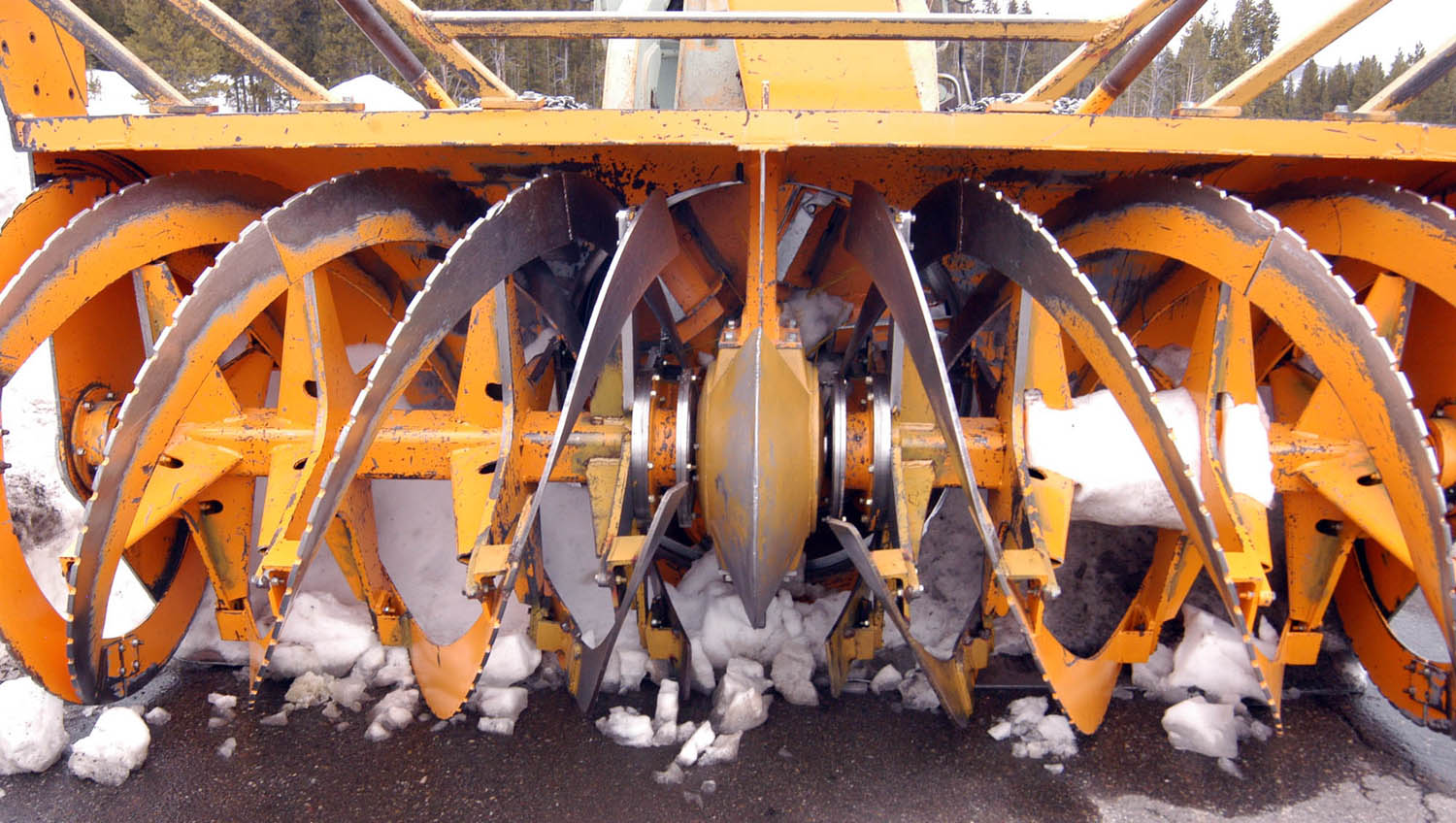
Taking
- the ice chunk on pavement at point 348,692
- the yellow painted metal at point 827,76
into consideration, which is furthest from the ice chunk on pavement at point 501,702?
the yellow painted metal at point 827,76

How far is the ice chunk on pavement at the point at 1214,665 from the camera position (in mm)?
2338

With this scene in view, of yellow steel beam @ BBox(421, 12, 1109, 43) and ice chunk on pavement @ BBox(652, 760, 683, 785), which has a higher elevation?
yellow steel beam @ BBox(421, 12, 1109, 43)

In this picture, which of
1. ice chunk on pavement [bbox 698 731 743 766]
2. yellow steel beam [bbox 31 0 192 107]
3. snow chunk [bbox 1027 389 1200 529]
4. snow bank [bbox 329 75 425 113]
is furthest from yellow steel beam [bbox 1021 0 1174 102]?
snow bank [bbox 329 75 425 113]

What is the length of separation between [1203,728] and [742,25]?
1945mm

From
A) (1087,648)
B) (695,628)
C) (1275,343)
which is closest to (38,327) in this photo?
(695,628)

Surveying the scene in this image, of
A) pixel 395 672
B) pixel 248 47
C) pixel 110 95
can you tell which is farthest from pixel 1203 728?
pixel 110 95

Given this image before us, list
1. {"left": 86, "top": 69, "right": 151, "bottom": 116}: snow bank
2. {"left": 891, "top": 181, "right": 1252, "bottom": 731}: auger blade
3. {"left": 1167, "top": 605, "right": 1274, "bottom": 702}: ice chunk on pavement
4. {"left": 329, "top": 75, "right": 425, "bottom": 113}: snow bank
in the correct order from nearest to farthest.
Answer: {"left": 891, "top": 181, "right": 1252, "bottom": 731}: auger blade < {"left": 1167, "top": 605, "right": 1274, "bottom": 702}: ice chunk on pavement < {"left": 329, "top": 75, "right": 425, "bottom": 113}: snow bank < {"left": 86, "top": 69, "right": 151, "bottom": 116}: snow bank

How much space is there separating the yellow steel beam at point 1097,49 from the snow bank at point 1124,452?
79 cm

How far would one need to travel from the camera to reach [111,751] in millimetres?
2035

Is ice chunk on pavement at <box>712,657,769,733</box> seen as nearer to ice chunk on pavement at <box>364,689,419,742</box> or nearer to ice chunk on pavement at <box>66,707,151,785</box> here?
ice chunk on pavement at <box>364,689,419,742</box>

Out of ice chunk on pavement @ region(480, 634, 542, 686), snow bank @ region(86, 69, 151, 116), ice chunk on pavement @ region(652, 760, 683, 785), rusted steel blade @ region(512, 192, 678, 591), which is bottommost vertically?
ice chunk on pavement @ region(652, 760, 683, 785)

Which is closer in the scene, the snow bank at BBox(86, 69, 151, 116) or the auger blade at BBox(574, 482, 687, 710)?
the auger blade at BBox(574, 482, 687, 710)

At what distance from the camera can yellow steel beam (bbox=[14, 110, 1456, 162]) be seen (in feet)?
5.67

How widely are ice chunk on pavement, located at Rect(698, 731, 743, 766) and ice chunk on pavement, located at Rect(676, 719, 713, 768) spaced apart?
12mm
